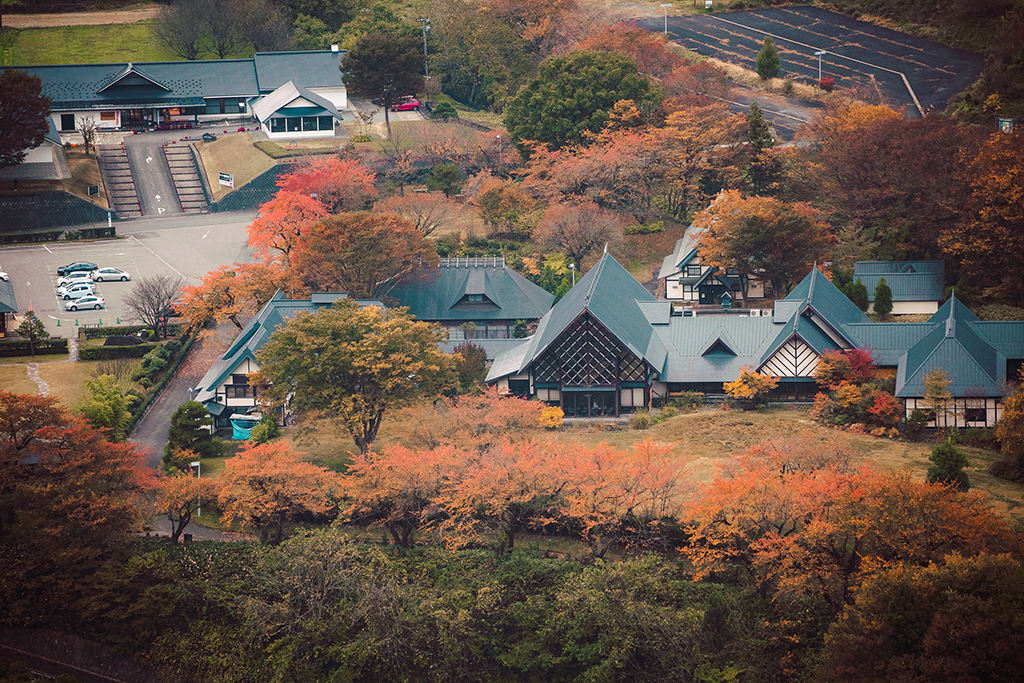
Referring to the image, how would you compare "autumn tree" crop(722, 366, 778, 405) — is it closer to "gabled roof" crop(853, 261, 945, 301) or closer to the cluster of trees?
the cluster of trees

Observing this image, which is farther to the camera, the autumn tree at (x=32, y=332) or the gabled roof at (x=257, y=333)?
the autumn tree at (x=32, y=332)

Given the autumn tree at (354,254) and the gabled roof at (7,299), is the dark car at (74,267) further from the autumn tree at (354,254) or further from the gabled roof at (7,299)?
the autumn tree at (354,254)

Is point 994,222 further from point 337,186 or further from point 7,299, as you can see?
point 7,299

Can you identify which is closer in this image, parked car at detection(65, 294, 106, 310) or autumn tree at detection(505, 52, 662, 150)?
parked car at detection(65, 294, 106, 310)

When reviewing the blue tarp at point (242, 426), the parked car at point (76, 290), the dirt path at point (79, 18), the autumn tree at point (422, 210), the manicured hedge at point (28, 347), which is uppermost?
the dirt path at point (79, 18)

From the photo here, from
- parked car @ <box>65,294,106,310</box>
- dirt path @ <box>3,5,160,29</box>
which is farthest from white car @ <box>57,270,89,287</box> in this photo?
dirt path @ <box>3,5,160,29</box>

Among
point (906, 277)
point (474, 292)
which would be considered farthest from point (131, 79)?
point (906, 277)

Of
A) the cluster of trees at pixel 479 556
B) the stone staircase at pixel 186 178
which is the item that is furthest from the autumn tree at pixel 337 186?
the cluster of trees at pixel 479 556
